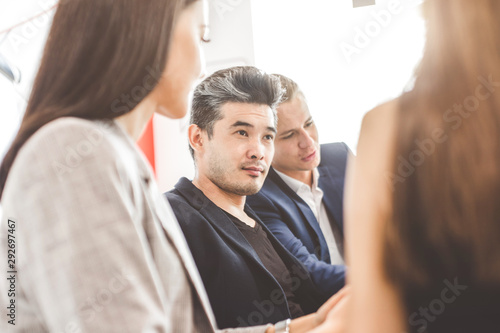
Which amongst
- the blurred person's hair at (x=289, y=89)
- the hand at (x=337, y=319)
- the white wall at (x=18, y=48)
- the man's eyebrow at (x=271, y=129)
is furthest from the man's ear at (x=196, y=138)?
the hand at (x=337, y=319)

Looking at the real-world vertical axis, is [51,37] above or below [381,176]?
above

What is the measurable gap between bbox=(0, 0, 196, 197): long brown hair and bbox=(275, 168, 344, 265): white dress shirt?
969 mm

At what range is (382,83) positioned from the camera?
1561mm

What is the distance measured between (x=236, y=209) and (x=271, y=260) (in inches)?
7.0

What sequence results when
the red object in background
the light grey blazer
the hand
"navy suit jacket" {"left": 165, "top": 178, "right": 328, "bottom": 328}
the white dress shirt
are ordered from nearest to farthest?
1. the light grey blazer
2. the hand
3. "navy suit jacket" {"left": 165, "top": 178, "right": 328, "bottom": 328}
4. the white dress shirt
5. the red object in background

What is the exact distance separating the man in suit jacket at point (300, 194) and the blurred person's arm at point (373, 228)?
0.76 metres

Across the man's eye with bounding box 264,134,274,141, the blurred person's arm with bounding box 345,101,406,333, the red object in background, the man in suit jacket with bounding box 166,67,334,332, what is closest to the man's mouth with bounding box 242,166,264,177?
the man in suit jacket with bounding box 166,67,334,332

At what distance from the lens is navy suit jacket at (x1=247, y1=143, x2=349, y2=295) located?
1.37 metres

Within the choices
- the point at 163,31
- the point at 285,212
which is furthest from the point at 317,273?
the point at 163,31

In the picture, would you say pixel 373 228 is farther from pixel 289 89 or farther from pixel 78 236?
pixel 289 89

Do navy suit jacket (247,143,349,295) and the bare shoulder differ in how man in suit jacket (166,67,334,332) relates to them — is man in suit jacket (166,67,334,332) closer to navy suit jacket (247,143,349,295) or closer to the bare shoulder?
navy suit jacket (247,143,349,295)

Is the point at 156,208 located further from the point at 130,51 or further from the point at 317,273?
the point at 317,273

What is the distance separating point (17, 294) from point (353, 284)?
43cm

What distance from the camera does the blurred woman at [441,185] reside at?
59 centimetres
